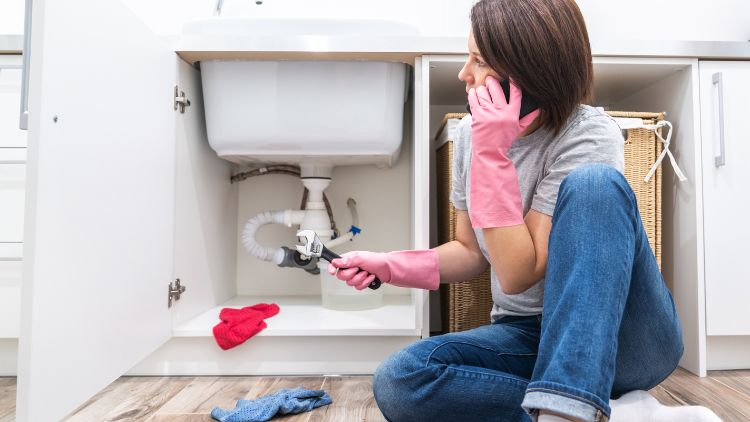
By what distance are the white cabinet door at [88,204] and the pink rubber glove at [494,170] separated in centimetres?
57

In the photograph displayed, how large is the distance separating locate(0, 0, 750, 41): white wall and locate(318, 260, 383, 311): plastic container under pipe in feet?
2.87

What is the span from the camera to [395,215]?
154cm

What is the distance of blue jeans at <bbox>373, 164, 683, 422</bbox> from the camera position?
0.50m

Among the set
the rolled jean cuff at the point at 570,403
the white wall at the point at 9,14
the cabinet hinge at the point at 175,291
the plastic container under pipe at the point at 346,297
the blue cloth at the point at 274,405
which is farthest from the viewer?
the white wall at the point at 9,14

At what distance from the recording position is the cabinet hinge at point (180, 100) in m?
1.05

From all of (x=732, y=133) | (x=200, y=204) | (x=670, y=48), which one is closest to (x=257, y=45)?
(x=200, y=204)

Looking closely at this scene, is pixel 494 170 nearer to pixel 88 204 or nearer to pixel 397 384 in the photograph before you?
pixel 397 384

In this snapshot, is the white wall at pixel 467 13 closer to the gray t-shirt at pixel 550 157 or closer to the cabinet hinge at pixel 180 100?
the cabinet hinge at pixel 180 100

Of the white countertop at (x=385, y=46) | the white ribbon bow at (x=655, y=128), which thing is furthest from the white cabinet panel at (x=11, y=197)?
the white ribbon bow at (x=655, y=128)

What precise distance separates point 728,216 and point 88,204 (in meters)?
1.28

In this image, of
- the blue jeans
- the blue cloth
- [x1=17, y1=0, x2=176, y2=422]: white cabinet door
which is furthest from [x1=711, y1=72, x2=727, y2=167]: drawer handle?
[x1=17, y1=0, x2=176, y2=422]: white cabinet door

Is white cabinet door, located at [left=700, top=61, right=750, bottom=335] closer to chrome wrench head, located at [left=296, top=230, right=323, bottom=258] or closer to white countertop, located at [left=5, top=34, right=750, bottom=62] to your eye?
white countertop, located at [left=5, top=34, right=750, bottom=62]

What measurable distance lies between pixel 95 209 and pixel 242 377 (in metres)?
0.54

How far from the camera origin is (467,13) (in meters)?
1.56
